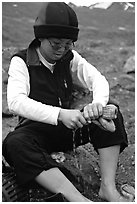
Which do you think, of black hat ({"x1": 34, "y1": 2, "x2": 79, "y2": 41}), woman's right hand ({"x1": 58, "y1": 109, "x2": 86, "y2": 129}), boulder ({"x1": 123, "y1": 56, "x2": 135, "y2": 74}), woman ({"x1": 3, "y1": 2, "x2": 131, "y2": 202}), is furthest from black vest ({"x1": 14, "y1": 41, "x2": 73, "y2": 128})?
boulder ({"x1": 123, "y1": 56, "x2": 135, "y2": 74})

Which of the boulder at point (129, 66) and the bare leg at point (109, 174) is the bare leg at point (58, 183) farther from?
the boulder at point (129, 66)

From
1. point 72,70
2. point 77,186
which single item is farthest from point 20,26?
point 77,186

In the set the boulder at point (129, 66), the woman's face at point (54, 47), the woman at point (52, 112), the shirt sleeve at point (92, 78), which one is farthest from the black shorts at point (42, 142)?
the boulder at point (129, 66)

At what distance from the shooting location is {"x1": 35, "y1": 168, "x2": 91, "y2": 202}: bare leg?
1586 mm

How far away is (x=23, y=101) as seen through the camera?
169 centimetres

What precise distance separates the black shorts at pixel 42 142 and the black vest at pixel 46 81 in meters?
0.14

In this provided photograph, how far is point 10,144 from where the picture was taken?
1607 mm

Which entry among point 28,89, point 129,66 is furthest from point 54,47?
point 129,66

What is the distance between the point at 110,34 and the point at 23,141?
3.83 metres

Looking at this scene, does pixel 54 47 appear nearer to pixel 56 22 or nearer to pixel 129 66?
pixel 56 22

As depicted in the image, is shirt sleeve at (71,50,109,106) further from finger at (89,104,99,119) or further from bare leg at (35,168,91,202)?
bare leg at (35,168,91,202)

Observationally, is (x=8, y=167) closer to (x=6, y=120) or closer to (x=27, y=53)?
(x=27, y=53)

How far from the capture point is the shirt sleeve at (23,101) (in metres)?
1.64

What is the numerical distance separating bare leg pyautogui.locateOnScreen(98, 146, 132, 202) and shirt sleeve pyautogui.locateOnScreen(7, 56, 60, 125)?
0.95 ft
